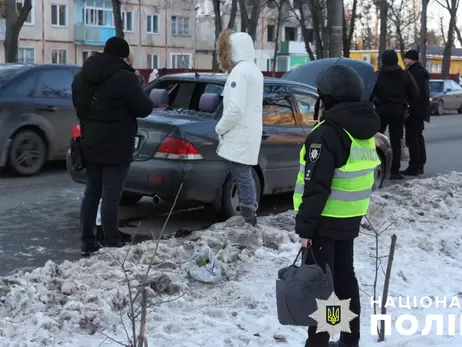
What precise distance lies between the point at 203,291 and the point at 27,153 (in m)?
6.48

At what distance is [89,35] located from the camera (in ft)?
181

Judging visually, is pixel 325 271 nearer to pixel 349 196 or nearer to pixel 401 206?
pixel 349 196

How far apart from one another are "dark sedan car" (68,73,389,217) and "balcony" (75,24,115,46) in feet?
156

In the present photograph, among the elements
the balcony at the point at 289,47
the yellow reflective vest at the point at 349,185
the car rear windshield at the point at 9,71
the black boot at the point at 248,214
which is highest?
the balcony at the point at 289,47

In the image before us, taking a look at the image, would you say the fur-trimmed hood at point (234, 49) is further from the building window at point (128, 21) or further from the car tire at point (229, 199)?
the building window at point (128, 21)

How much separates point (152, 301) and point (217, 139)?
118 inches

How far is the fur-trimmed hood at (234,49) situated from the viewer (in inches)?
276

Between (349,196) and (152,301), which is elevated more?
(349,196)

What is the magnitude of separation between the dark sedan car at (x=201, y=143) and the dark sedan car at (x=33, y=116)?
2818mm

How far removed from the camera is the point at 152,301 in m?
4.95

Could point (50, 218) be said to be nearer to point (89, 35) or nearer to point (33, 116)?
point (33, 116)

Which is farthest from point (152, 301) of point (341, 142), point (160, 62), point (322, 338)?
point (160, 62)

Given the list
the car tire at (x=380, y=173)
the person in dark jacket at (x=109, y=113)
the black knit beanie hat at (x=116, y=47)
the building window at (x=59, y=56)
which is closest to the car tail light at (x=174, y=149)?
the person in dark jacket at (x=109, y=113)

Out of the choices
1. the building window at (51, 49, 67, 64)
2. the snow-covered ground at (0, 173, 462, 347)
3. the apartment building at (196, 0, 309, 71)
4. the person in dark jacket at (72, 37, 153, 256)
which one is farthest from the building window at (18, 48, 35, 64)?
the person in dark jacket at (72, 37, 153, 256)
